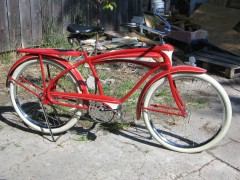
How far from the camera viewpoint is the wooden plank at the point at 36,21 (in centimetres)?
598

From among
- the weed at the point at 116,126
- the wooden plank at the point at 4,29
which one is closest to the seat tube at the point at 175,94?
the weed at the point at 116,126

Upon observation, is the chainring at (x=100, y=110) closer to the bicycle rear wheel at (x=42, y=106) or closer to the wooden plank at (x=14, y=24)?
the bicycle rear wheel at (x=42, y=106)

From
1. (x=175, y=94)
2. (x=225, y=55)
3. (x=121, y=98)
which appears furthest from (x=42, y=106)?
(x=225, y=55)

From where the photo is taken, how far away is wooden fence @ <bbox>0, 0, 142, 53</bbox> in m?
5.71

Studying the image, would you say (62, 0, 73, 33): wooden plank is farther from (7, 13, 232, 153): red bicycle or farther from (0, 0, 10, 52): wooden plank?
(7, 13, 232, 153): red bicycle

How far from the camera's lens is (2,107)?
14.1 ft

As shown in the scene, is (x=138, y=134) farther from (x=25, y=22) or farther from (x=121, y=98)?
(x=25, y=22)

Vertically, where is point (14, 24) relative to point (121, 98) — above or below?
above

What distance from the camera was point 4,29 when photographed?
569 cm

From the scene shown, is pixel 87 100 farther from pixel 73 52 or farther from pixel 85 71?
pixel 85 71

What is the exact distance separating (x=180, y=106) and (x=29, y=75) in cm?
202

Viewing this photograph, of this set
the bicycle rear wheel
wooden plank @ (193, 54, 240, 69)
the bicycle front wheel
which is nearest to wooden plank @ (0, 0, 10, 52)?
the bicycle rear wheel

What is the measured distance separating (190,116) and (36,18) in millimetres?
3212

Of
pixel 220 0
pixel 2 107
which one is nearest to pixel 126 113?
pixel 2 107
